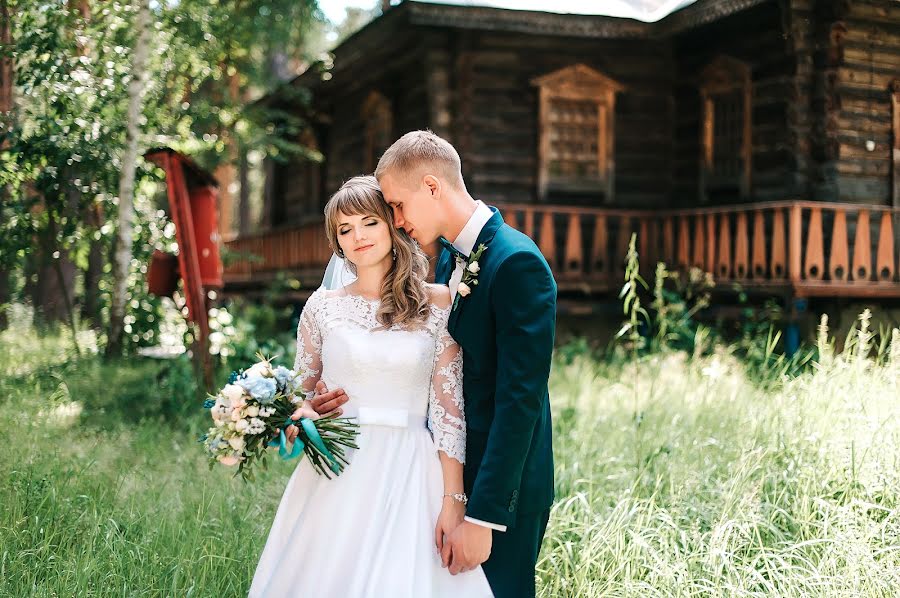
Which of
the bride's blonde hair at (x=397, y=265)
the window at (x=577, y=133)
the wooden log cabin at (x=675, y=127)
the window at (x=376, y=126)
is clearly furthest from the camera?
the window at (x=376, y=126)

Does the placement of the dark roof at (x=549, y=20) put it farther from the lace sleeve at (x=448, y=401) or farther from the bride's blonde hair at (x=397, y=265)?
the lace sleeve at (x=448, y=401)

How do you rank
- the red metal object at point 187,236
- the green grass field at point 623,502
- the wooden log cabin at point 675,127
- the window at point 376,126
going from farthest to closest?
the window at point 376,126
the wooden log cabin at point 675,127
the red metal object at point 187,236
the green grass field at point 623,502

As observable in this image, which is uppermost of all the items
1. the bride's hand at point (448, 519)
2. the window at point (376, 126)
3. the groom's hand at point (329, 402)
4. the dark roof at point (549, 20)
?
the dark roof at point (549, 20)

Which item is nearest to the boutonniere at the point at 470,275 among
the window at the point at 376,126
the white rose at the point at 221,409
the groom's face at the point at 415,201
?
the groom's face at the point at 415,201

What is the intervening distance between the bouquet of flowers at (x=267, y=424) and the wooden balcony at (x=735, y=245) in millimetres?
7564

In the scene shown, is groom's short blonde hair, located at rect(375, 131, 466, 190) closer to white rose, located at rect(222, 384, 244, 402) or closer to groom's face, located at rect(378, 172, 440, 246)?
groom's face, located at rect(378, 172, 440, 246)

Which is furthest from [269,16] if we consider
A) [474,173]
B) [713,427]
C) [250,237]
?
[713,427]

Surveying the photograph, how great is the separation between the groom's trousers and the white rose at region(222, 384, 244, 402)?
850 millimetres

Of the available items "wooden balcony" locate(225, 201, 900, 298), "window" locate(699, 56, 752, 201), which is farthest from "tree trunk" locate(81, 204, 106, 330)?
"window" locate(699, 56, 752, 201)

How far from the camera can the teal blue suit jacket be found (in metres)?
2.45

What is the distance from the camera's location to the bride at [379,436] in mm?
2615

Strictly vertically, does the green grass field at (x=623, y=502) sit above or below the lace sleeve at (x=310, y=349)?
below

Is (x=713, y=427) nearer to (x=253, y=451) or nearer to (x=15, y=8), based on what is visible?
(x=253, y=451)

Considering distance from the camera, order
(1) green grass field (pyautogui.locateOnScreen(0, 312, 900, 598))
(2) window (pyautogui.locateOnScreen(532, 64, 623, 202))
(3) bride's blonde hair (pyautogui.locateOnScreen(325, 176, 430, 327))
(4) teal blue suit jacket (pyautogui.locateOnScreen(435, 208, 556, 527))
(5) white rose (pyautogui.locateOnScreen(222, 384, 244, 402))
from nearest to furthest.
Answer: (4) teal blue suit jacket (pyautogui.locateOnScreen(435, 208, 556, 527))
(5) white rose (pyautogui.locateOnScreen(222, 384, 244, 402))
(3) bride's blonde hair (pyautogui.locateOnScreen(325, 176, 430, 327))
(1) green grass field (pyautogui.locateOnScreen(0, 312, 900, 598))
(2) window (pyautogui.locateOnScreen(532, 64, 623, 202))
